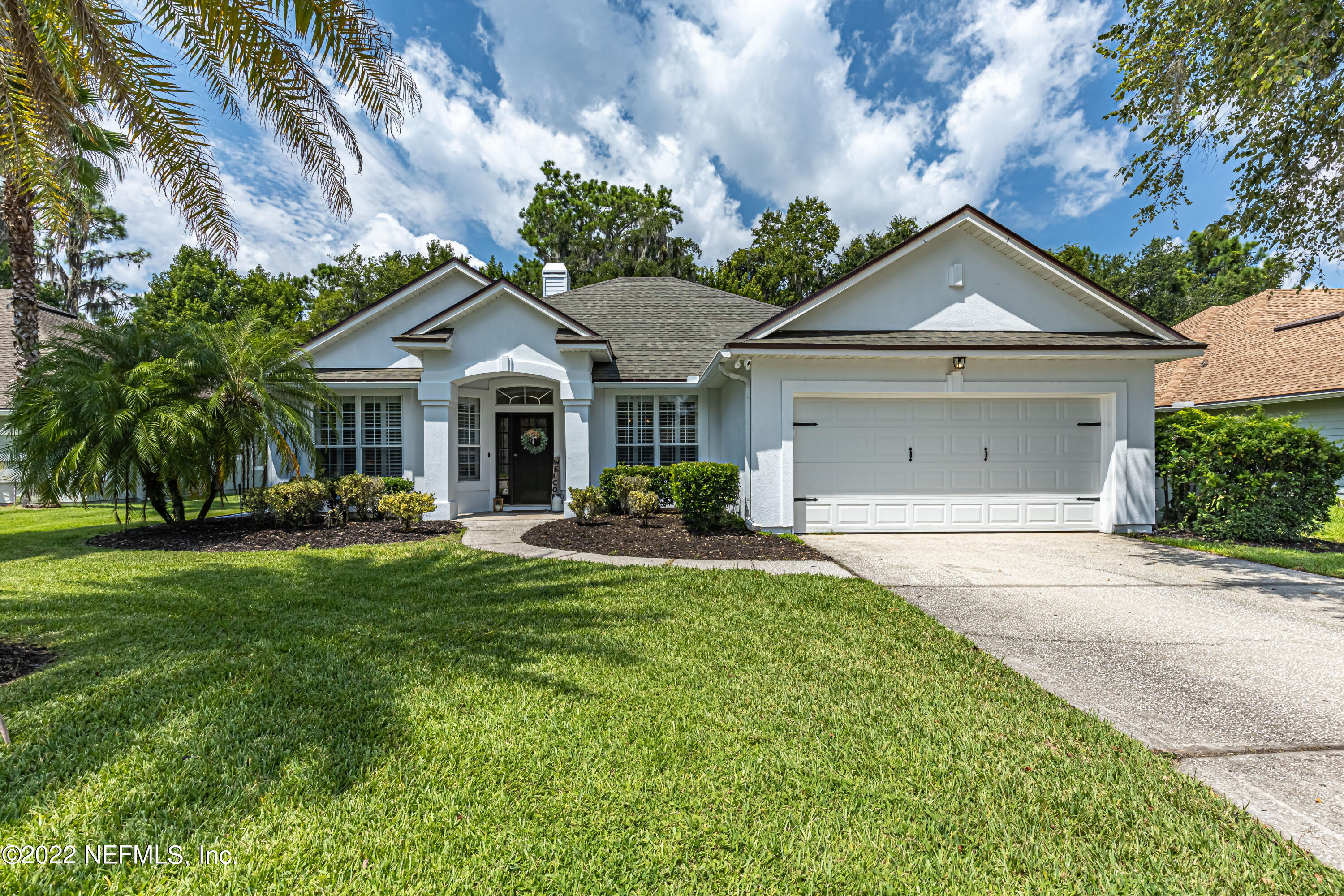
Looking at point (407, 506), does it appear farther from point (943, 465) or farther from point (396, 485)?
point (943, 465)

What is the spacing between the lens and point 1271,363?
15664 millimetres

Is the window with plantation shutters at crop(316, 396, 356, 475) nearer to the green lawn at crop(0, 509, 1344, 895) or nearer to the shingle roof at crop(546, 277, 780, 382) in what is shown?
the shingle roof at crop(546, 277, 780, 382)

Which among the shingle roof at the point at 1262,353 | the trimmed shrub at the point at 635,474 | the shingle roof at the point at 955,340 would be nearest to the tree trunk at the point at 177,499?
the trimmed shrub at the point at 635,474

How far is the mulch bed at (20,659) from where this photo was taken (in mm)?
3768

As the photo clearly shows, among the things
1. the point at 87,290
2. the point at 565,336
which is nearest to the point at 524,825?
the point at 565,336

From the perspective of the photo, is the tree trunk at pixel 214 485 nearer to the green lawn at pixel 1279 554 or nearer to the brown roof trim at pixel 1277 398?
the green lawn at pixel 1279 554

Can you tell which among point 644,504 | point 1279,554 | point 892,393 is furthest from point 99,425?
point 1279,554

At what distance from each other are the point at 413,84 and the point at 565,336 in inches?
245

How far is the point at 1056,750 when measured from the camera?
289 centimetres

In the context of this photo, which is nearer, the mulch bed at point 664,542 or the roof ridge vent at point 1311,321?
the mulch bed at point 664,542

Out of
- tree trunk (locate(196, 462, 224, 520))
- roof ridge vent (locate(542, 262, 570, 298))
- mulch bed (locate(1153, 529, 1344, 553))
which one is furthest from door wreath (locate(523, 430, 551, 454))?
mulch bed (locate(1153, 529, 1344, 553))

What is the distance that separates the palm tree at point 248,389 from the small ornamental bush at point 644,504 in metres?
5.90

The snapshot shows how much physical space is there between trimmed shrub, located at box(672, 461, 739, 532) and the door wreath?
200 inches

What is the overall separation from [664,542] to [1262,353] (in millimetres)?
19691
